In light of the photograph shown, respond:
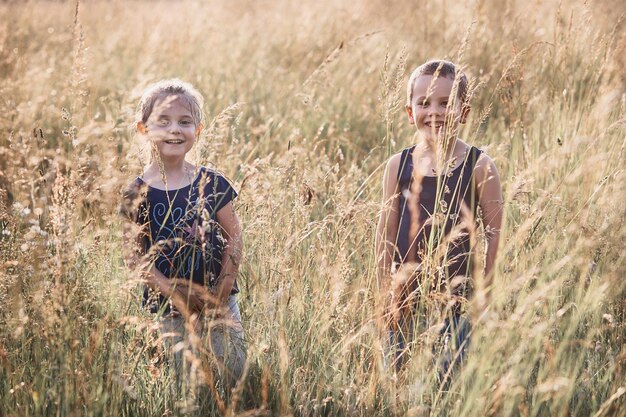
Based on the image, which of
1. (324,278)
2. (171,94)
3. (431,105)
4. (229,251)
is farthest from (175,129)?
(431,105)

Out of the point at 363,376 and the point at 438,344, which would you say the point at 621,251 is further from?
the point at 363,376

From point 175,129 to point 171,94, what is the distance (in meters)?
0.16

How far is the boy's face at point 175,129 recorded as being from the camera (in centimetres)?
254

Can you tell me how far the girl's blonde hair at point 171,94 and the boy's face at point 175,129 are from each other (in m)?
0.02

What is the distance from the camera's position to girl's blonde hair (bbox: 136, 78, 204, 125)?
262 centimetres

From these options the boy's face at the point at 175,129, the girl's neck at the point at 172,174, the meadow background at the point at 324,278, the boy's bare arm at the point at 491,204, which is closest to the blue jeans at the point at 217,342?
the meadow background at the point at 324,278

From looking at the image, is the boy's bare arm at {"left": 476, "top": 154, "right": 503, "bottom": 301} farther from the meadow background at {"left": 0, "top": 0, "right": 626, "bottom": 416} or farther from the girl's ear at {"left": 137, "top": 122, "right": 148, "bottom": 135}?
the girl's ear at {"left": 137, "top": 122, "right": 148, "bottom": 135}

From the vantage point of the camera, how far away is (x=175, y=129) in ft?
8.33

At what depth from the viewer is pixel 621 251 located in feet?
6.90

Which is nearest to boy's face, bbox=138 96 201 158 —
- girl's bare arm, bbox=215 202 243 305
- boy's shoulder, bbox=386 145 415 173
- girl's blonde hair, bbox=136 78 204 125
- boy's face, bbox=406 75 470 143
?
girl's blonde hair, bbox=136 78 204 125

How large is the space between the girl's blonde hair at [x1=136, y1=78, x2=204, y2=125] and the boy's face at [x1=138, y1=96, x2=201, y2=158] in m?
0.02

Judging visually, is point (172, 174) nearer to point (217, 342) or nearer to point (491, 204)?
point (217, 342)

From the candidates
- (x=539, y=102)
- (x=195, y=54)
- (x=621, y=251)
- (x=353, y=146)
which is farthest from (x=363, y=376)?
(x=195, y=54)

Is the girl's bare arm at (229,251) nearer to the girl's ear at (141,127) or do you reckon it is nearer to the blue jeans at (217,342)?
the blue jeans at (217,342)
